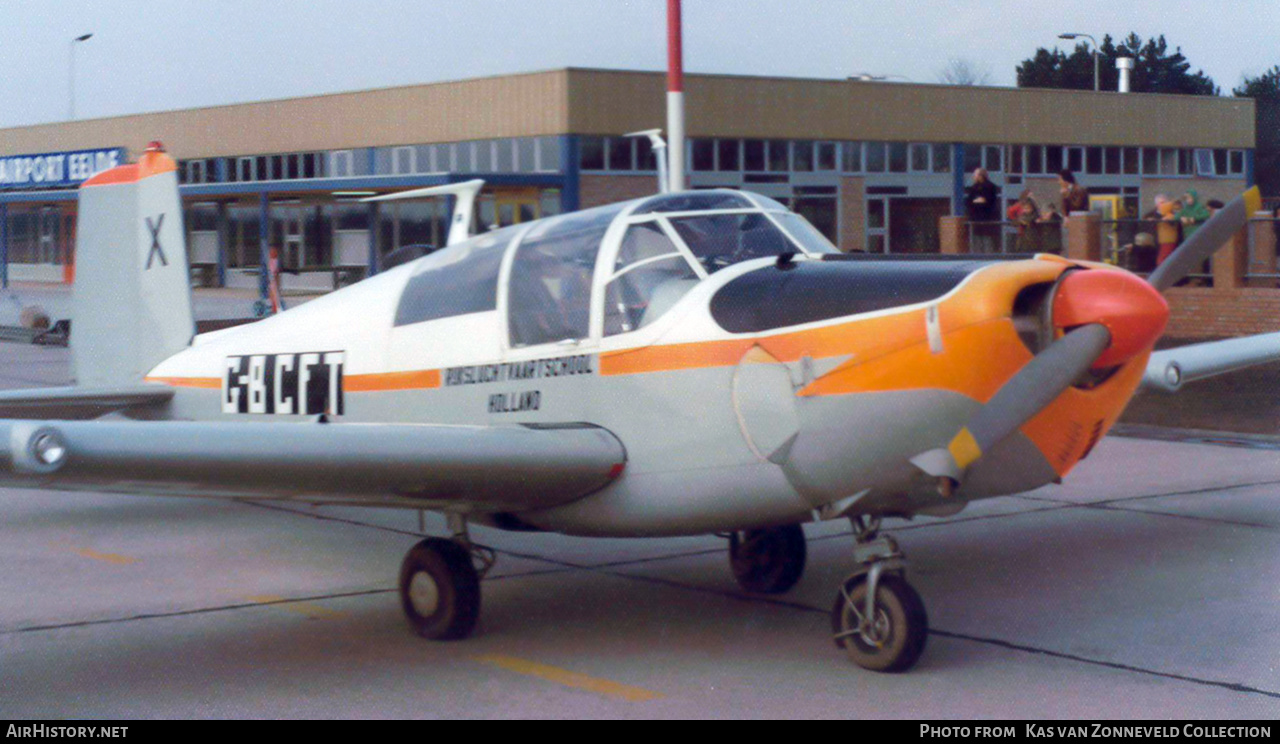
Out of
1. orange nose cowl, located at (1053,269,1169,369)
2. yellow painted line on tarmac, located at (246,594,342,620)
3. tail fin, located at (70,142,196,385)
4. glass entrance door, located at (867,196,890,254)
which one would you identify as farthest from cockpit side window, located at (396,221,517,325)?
glass entrance door, located at (867,196,890,254)

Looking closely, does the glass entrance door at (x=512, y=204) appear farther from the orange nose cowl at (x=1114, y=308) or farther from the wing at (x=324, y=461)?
the orange nose cowl at (x=1114, y=308)

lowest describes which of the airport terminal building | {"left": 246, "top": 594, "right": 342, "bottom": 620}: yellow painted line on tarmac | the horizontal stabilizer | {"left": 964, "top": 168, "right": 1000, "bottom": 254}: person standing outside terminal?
{"left": 246, "top": 594, "right": 342, "bottom": 620}: yellow painted line on tarmac

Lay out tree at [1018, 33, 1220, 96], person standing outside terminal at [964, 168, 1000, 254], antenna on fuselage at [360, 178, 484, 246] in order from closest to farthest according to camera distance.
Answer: antenna on fuselage at [360, 178, 484, 246], person standing outside terminal at [964, 168, 1000, 254], tree at [1018, 33, 1220, 96]

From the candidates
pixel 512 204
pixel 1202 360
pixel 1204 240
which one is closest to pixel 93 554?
pixel 1204 240

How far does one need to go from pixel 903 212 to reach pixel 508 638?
4044cm

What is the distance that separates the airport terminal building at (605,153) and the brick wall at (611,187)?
0.06 m

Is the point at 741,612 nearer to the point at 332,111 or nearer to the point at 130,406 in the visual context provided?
the point at 130,406

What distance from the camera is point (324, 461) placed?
19.6 feet

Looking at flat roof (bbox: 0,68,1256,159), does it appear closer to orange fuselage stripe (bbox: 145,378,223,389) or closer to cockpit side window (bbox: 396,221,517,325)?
orange fuselage stripe (bbox: 145,378,223,389)

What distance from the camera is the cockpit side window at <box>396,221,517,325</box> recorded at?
23.6 ft

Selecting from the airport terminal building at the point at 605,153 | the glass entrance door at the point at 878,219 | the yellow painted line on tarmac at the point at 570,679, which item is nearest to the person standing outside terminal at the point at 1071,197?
the yellow painted line on tarmac at the point at 570,679

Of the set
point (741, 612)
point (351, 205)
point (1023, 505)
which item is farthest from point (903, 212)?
point (741, 612)

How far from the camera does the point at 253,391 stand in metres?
8.40

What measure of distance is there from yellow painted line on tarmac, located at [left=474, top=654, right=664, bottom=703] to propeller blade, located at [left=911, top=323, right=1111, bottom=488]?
141cm
